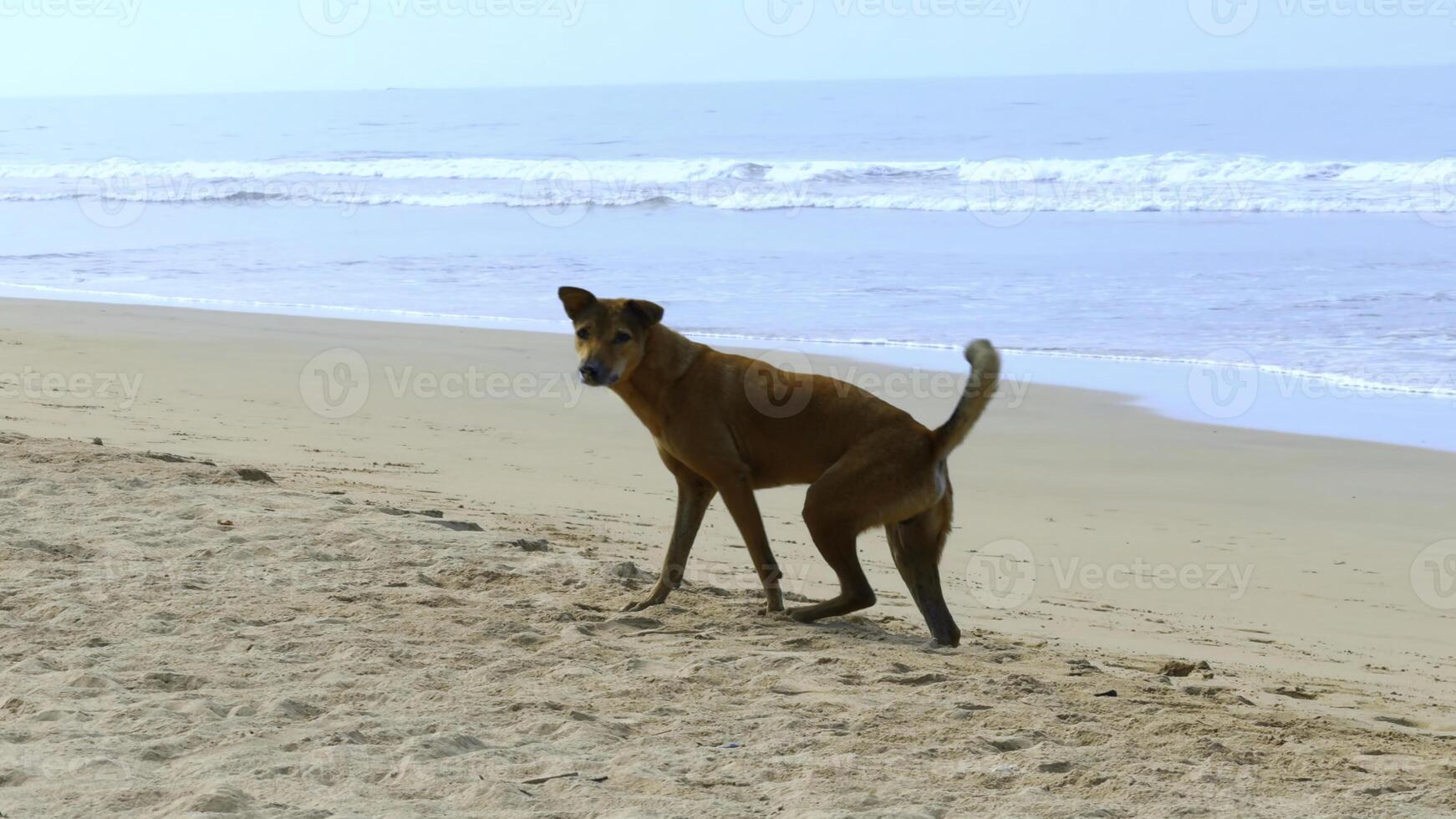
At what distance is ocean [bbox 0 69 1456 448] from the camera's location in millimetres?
14391

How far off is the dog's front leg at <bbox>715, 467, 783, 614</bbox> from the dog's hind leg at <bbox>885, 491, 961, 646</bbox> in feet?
1.70

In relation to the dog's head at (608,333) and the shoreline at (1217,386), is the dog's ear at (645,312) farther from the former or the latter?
the shoreline at (1217,386)

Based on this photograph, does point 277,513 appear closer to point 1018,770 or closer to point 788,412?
point 788,412

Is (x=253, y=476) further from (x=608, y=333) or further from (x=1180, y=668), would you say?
(x=1180, y=668)

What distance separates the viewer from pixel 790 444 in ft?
19.0

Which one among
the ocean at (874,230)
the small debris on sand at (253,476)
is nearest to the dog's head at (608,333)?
the small debris on sand at (253,476)

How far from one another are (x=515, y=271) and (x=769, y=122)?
126ft

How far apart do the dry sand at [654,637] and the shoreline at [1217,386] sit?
1.90ft

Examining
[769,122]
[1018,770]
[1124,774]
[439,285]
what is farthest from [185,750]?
[769,122]

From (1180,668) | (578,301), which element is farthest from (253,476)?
(1180,668)

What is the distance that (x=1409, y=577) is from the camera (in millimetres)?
6965

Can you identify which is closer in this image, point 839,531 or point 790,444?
point 839,531

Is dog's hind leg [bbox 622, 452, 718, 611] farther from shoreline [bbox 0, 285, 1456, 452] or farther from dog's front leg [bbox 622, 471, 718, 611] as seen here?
shoreline [bbox 0, 285, 1456, 452]

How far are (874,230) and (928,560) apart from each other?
20.0 metres
